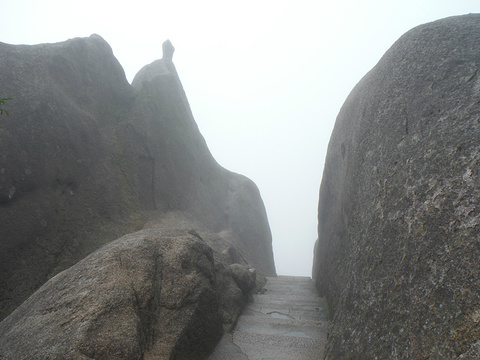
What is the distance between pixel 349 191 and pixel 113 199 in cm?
565

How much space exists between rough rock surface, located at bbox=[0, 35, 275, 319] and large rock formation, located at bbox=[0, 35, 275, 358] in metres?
0.02

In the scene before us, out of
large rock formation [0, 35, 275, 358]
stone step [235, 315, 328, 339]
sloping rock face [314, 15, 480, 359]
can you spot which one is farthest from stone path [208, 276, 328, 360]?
sloping rock face [314, 15, 480, 359]

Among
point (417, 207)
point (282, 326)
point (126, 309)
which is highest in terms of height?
point (417, 207)

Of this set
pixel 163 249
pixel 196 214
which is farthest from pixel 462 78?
pixel 196 214

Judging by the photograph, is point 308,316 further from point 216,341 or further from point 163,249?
point 163,249

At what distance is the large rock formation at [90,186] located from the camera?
12.8 ft

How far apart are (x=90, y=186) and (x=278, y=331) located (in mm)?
5315

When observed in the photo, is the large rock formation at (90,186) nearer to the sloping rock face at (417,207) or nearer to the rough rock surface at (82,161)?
the rough rock surface at (82,161)

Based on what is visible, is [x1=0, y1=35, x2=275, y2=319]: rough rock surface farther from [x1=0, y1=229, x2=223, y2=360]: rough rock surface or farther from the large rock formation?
[x1=0, y1=229, x2=223, y2=360]: rough rock surface

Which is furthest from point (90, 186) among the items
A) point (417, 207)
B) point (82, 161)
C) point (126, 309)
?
point (417, 207)

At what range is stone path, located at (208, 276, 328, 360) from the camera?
4.29 metres

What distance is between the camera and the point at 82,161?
763 cm

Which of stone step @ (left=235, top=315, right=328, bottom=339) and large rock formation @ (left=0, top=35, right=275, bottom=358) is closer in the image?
large rock formation @ (left=0, top=35, right=275, bottom=358)

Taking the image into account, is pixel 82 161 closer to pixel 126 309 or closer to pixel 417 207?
pixel 126 309
